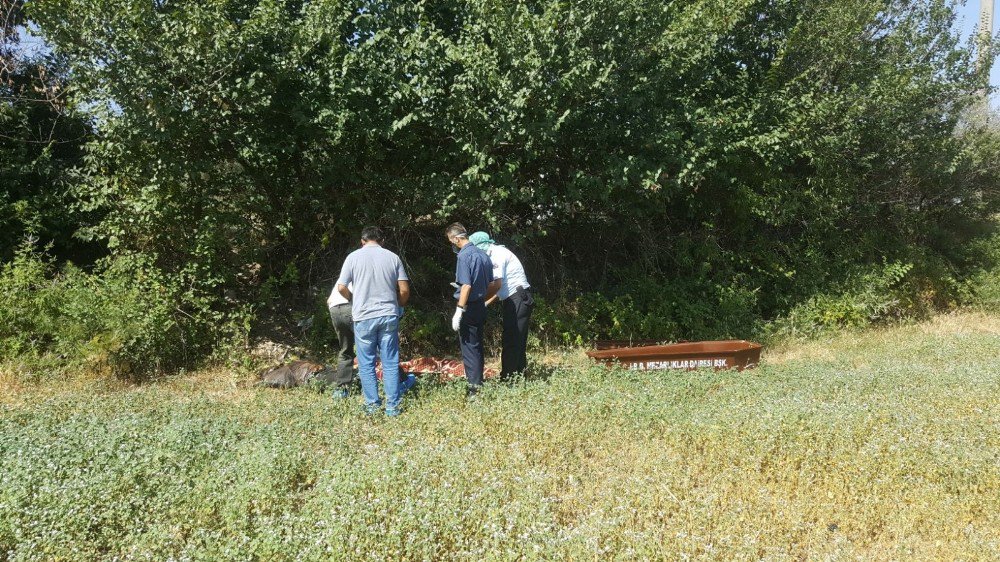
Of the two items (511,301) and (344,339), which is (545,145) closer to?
(511,301)

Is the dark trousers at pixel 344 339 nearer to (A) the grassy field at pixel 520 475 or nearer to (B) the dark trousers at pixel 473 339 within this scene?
(A) the grassy field at pixel 520 475

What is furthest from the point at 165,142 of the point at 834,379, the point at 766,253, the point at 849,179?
the point at 849,179

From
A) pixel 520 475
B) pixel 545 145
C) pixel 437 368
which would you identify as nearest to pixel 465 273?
pixel 437 368

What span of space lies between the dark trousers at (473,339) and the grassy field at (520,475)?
10.9 inches

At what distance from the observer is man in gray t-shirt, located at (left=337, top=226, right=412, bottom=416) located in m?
5.88

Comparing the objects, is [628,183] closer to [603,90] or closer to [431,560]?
[603,90]

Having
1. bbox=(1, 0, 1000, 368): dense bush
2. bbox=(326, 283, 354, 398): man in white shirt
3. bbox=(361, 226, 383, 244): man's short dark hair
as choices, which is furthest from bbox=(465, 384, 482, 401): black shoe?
bbox=(1, 0, 1000, 368): dense bush

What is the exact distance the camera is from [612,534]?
3447 mm

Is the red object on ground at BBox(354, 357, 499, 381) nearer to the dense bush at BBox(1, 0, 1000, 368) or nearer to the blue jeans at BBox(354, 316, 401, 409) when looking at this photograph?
the dense bush at BBox(1, 0, 1000, 368)

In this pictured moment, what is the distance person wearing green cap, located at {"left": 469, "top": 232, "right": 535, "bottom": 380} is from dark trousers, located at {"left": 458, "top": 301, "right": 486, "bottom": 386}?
1.27 feet

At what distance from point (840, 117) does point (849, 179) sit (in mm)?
1336

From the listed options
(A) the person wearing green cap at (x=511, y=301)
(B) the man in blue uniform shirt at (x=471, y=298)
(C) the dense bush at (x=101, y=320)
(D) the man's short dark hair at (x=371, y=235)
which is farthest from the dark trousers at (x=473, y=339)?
(C) the dense bush at (x=101, y=320)

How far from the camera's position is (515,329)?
6.80 metres

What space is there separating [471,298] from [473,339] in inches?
16.4
